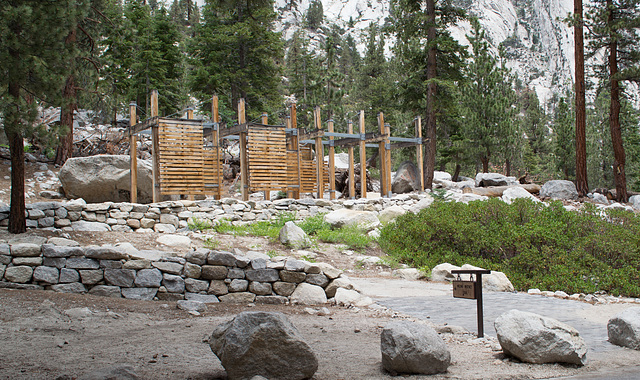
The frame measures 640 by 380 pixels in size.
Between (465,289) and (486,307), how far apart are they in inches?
63.4

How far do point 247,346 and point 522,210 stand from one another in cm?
894

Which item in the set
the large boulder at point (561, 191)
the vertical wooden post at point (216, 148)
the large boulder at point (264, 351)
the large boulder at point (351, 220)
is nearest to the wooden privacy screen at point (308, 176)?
the vertical wooden post at point (216, 148)

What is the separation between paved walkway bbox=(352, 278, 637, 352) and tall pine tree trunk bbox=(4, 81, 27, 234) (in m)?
6.16

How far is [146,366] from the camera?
3336mm

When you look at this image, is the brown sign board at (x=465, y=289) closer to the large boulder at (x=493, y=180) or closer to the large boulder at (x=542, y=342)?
the large boulder at (x=542, y=342)

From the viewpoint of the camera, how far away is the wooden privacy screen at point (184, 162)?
1202 cm

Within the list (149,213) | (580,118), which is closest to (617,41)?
(580,118)

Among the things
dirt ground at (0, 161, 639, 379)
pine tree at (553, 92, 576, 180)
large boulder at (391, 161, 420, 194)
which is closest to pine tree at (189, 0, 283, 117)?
large boulder at (391, 161, 420, 194)

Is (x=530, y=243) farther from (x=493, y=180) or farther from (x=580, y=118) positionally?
(x=493, y=180)

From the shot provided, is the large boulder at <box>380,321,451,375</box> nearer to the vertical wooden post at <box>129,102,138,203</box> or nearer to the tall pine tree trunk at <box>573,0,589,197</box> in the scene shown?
the vertical wooden post at <box>129,102,138,203</box>

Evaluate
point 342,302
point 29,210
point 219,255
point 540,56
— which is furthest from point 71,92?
point 540,56

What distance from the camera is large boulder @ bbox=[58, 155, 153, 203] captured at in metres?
13.6

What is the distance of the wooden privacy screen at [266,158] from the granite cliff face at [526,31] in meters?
76.9

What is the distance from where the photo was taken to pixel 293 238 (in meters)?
9.00
